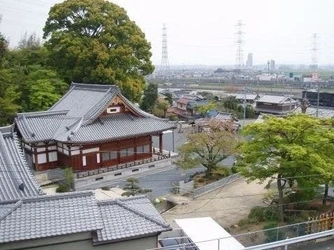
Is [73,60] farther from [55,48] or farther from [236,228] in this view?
[236,228]

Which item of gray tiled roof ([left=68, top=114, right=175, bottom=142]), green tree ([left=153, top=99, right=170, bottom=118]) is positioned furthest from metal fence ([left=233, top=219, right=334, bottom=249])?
green tree ([left=153, top=99, right=170, bottom=118])

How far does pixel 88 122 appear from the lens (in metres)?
25.5

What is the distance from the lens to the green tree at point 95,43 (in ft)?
110

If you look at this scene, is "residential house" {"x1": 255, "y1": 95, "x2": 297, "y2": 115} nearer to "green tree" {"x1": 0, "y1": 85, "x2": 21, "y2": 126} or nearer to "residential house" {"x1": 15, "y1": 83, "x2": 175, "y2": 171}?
"residential house" {"x1": 15, "y1": 83, "x2": 175, "y2": 171}

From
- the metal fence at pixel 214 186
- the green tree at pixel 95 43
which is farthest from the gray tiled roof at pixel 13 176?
the green tree at pixel 95 43

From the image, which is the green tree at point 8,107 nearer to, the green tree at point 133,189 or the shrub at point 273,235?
the green tree at point 133,189

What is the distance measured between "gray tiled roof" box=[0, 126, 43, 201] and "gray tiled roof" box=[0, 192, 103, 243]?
68.3 inches

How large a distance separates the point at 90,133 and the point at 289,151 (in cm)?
1354

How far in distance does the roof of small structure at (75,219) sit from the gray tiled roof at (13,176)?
171 centimetres

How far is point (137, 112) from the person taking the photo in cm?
2819

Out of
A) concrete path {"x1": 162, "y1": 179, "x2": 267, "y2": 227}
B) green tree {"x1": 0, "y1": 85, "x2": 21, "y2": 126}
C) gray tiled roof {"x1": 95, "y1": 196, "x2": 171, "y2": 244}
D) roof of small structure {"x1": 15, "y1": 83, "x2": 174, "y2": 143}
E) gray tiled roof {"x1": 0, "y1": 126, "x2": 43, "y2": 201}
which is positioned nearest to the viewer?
gray tiled roof {"x1": 95, "y1": 196, "x2": 171, "y2": 244}

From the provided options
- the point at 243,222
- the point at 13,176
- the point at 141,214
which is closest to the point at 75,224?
the point at 141,214

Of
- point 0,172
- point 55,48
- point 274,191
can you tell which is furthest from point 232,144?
point 55,48

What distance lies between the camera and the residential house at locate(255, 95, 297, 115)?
66.1 meters
